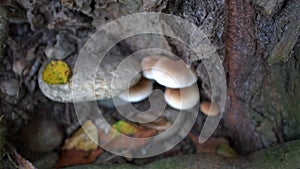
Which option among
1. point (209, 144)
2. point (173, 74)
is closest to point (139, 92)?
point (173, 74)

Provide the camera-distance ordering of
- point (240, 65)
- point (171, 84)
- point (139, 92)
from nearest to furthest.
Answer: point (240, 65) → point (171, 84) → point (139, 92)

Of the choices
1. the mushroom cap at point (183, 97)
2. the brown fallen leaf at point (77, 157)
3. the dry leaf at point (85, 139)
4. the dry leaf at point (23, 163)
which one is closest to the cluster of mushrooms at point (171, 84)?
the mushroom cap at point (183, 97)

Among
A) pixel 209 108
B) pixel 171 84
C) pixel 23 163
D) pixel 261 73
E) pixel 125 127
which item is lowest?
pixel 23 163

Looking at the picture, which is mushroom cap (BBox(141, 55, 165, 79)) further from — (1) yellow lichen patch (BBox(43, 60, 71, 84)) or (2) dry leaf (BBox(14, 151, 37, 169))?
(2) dry leaf (BBox(14, 151, 37, 169))

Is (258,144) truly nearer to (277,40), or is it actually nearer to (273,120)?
(273,120)

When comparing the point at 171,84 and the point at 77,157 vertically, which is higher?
the point at 171,84

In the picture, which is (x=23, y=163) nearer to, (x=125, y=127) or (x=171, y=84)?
(x=125, y=127)

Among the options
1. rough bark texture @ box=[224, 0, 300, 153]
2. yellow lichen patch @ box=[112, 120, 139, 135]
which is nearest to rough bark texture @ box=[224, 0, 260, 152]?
rough bark texture @ box=[224, 0, 300, 153]
